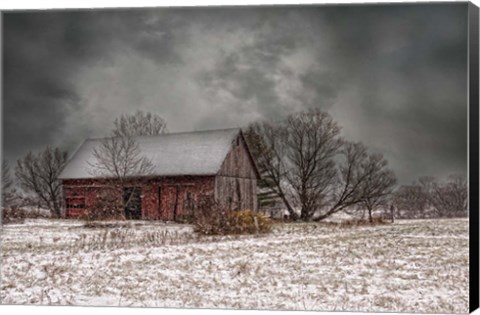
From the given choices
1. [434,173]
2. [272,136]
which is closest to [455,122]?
[434,173]

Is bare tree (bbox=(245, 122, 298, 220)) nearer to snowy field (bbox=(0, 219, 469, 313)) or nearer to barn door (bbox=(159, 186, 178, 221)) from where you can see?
snowy field (bbox=(0, 219, 469, 313))

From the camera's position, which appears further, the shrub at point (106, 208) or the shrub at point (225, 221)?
the shrub at point (106, 208)

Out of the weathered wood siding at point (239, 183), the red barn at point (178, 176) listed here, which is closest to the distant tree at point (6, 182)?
the red barn at point (178, 176)

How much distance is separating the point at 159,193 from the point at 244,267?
221 cm

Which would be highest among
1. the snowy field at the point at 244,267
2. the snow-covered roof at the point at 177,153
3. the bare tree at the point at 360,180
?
the snow-covered roof at the point at 177,153

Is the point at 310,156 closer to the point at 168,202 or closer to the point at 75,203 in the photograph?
the point at 168,202

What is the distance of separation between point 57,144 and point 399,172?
19.0 ft

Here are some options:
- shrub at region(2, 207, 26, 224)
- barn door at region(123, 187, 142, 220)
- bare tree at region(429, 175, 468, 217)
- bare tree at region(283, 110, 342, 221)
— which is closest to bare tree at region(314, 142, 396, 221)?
bare tree at region(283, 110, 342, 221)

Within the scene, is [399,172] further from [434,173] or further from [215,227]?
[215,227]

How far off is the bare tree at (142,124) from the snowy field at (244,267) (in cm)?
162

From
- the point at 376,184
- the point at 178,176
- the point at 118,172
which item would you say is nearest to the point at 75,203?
the point at 118,172

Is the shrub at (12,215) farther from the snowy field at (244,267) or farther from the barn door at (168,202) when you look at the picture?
the barn door at (168,202)

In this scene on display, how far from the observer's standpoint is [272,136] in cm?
1672

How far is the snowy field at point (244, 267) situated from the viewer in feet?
51.3
